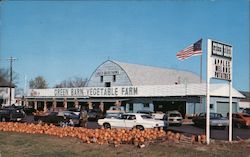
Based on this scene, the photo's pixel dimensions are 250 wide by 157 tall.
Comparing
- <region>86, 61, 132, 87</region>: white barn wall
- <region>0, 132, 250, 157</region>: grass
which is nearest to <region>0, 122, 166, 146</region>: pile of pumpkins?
<region>0, 132, 250, 157</region>: grass

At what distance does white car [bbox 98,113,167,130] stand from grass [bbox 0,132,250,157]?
10561 mm

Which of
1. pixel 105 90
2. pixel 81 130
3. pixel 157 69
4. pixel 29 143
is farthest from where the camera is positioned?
pixel 157 69

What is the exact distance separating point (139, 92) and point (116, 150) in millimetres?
44442

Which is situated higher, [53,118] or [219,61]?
[219,61]

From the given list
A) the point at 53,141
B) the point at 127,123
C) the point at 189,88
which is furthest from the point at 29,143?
the point at 189,88

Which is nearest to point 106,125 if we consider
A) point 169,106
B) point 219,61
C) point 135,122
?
point 135,122

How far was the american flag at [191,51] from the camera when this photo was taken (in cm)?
1978

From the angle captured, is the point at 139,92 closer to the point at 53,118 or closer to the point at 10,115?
the point at 10,115

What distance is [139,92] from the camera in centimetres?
5884

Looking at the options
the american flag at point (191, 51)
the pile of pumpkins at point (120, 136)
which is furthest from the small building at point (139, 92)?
the pile of pumpkins at point (120, 136)

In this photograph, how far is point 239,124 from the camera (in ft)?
124

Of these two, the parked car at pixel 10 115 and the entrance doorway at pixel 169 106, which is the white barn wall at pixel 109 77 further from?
the parked car at pixel 10 115

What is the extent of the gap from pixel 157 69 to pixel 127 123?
49.9 m

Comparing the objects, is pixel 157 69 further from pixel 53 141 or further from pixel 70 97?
pixel 53 141
